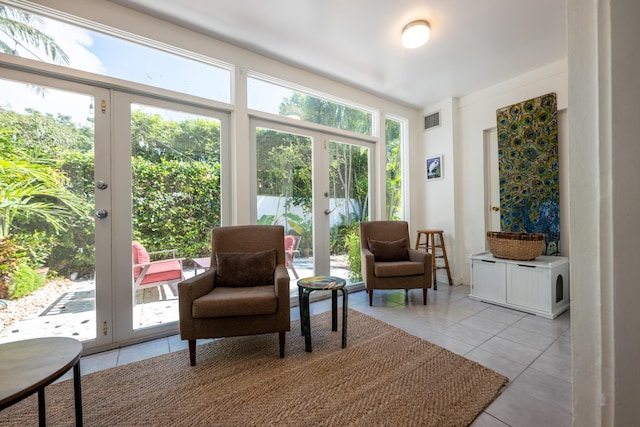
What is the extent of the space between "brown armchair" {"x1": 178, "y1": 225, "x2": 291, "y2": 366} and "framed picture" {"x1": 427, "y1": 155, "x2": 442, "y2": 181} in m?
2.90

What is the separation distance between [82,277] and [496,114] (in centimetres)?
470

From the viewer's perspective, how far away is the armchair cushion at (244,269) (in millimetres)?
2234

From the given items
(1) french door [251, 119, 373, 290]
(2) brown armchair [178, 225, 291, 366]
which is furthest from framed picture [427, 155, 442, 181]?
(2) brown armchair [178, 225, 291, 366]

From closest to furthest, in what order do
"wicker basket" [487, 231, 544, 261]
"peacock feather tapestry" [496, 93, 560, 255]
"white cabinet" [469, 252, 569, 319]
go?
"white cabinet" [469, 252, 569, 319], "wicker basket" [487, 231, 544, 261], "peacock feather tapestry" [496, 93, 560, 255]

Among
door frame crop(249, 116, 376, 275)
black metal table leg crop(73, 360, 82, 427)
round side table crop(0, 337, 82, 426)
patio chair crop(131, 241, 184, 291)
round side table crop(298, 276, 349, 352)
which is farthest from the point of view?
door frame crop(249, 116, 376, 275)

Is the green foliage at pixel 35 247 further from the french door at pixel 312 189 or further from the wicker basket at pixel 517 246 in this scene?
the wicker basket at pixel 517 246

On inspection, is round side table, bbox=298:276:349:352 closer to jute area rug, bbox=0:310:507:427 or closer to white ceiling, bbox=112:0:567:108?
jute area rug, bbox=0:310:507:427

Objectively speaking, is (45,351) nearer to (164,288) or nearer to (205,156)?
(164,288)

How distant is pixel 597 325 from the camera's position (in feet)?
1.64

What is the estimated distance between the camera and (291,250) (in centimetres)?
320

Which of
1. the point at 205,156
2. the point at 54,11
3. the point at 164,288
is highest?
the point at 54,11

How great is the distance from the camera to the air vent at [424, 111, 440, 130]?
412 cm

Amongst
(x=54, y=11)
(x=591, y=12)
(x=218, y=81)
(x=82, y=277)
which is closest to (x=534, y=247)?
(x=591, y=12)

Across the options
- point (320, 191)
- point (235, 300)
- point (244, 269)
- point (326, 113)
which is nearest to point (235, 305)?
point (235, 300)
